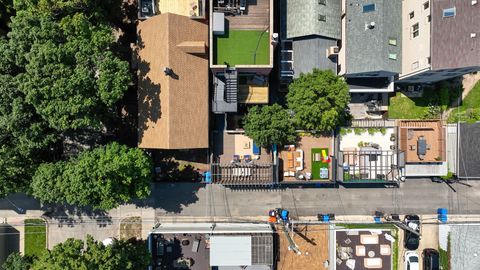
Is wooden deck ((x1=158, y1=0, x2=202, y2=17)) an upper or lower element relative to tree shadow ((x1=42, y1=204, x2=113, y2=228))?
upper

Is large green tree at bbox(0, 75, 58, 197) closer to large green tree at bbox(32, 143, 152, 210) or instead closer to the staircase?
large green tree at bbox(32, 143, 152, 210)

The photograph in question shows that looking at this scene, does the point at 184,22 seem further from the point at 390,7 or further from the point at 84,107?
the point at 390,7

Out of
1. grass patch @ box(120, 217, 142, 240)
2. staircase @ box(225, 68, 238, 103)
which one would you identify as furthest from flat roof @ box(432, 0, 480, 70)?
grass patch @ box(120, 217, 142, 240)

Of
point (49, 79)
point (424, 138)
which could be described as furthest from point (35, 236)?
point (424, 138)

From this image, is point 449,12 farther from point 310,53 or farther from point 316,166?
point 316,166

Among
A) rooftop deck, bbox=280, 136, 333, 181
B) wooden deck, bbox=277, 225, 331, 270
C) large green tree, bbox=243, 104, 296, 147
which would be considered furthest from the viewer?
rooftop deck, bbox=280, 136, 333, 181

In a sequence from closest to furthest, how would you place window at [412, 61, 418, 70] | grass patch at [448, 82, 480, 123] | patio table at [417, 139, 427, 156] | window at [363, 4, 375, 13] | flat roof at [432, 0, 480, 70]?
1. flat roof at [432, 0, 480, 70]
2. window at [412, 61, 418, 70]
3. window at [363, 4, 375, 13]
4. patio table at [417, 139, 427, 156]
5. grass patch at [448, 82, 480, 123]

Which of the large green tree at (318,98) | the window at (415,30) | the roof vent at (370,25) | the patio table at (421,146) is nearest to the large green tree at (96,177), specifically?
the large green tree at (318,98)
